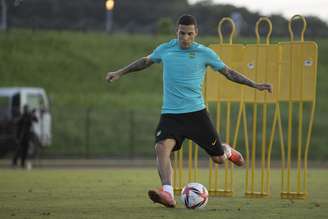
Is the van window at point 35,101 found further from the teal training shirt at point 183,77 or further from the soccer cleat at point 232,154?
the teal training shirt at point 183,77

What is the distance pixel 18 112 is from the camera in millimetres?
40469

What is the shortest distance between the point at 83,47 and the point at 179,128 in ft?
171

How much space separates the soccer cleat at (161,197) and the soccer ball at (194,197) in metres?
0.21

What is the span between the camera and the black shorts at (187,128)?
44.7 ft

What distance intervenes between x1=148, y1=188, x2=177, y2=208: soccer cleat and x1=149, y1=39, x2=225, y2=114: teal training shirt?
1.02 meters

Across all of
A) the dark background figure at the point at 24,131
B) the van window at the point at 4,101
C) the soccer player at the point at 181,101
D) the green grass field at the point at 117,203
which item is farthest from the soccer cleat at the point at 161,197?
the van window at the point at 4,101

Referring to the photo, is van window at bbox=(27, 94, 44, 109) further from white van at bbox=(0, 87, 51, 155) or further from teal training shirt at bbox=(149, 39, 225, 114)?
teal training shirt at bbox=(149, 39, 225, 114)

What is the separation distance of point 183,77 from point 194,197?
1481mm

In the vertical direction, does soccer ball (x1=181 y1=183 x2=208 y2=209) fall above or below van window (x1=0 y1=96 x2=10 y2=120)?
above

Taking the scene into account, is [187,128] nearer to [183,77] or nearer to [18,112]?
[183,77]

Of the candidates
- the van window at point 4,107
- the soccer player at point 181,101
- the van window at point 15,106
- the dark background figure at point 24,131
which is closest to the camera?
the soccer player at point 181,101

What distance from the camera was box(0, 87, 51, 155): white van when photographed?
39.7 metres

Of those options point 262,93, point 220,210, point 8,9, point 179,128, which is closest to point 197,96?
point 179,128

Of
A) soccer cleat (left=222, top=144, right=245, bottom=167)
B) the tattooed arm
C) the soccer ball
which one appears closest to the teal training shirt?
the tattooed arm
